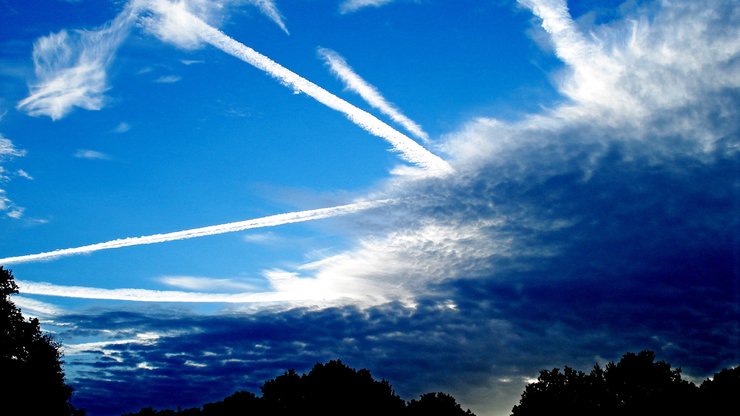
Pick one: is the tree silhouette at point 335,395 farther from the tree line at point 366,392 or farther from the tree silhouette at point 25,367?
the tree silhouette at point 25,367

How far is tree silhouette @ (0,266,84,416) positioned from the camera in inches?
1929

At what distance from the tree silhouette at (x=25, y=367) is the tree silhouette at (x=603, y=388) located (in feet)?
203

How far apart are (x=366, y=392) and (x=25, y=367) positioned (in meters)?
54.3

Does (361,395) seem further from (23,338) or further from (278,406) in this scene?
(23,338)

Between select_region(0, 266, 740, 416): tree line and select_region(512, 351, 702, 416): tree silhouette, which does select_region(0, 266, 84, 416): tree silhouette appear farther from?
select_region(512, 351, 702, 416): tree silhouette

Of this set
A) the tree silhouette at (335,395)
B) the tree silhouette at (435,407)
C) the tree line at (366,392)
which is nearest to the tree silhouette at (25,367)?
the tree line at (366,392)

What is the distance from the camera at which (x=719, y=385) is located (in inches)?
2386

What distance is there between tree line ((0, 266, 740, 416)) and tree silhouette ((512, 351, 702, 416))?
0.13 m

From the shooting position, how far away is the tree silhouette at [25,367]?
49.0 m

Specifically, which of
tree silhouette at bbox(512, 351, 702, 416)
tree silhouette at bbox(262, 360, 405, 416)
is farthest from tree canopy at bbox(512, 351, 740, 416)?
tree silhouette at bbox(262, 360, 405, 416)

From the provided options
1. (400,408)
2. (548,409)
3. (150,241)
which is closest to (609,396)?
(548,409)

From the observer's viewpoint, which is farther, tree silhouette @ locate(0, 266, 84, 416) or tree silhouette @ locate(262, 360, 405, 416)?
tree silhouette @ locate(262, 360, 405, 416)

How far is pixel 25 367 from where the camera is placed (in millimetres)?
50531

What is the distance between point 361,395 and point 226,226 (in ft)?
124
